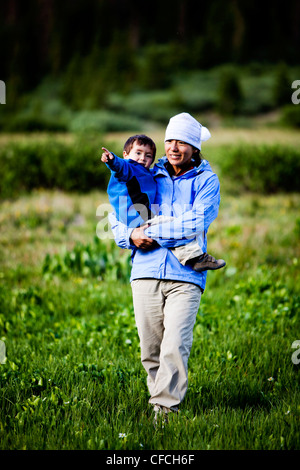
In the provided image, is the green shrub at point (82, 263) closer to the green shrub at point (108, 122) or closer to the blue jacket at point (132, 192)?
the blue jacket at point (132, 192)

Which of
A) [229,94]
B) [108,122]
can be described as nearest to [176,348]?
[108,122]

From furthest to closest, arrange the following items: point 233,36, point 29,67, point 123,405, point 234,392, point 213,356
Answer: point 233,36 < point 29,67 < point 213,356 < point 234,392 < point 123,405

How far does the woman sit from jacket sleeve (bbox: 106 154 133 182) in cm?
28

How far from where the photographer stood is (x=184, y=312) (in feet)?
9.48

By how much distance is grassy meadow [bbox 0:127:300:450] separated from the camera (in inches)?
109

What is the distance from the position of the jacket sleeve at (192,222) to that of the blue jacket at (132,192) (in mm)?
137

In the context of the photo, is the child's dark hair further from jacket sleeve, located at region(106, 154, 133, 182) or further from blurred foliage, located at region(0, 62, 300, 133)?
blurred foliage, located at region(0, 62, 300, 133)

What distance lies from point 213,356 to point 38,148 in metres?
8.31

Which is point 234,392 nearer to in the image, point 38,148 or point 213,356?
point 213,356

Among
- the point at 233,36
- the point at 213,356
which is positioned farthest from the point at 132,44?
the point at 213,356

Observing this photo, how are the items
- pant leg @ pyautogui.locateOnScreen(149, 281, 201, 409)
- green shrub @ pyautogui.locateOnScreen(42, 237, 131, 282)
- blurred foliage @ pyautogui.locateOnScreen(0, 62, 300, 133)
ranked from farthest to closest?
blurred foliage @ pyautogui.locateOnScreen(0, 62, 300, 133) < green shrub @ pyautogui.locateOnScreen(42, 237, 131, 282) < pant leg @ pyautogui.locateOnScreen(149, 281, 201, 409)

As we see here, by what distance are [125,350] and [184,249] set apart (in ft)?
5.24

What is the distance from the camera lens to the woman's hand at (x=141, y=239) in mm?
2955

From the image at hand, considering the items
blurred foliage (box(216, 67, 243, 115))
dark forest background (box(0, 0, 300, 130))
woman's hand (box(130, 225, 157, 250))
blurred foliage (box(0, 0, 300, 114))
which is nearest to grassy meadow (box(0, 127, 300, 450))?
woman's hand (box(130, 225, 157, 250))
